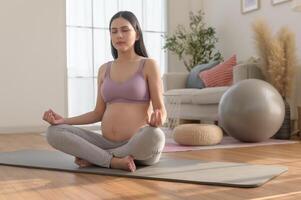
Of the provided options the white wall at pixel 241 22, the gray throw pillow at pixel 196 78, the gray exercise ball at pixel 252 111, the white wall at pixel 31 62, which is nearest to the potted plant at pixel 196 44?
the white wall at pixel 241 22

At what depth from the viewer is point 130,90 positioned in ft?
6.61

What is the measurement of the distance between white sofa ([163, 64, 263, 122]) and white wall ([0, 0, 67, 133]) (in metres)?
1.30

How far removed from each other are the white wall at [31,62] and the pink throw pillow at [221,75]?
5.61 ft

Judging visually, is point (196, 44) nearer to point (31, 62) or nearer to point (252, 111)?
point (31, 62)

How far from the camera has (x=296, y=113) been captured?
3854 mm

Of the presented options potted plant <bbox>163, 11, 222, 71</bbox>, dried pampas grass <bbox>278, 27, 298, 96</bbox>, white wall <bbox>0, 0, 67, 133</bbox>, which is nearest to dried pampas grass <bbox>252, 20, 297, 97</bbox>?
dried pampas grass <bbox>278, 27, 298, 96</bbox>

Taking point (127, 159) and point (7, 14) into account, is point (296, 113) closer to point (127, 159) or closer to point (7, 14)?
point (127, 159)

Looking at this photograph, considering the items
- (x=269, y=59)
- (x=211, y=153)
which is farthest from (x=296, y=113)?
(x=211, y=153)

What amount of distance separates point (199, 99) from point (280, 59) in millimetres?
797

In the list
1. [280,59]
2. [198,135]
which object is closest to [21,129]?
[198,135]

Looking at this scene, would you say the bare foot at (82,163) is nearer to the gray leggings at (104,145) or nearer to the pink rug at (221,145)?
the gray leggings at (104,145)

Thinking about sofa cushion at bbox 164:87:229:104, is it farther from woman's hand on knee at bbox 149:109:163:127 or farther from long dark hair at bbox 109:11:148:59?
woman's hand on knee at bbox 149:109:163:127

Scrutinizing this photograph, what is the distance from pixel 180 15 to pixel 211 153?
10.9 ft

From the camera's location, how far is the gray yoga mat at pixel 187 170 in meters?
1.67
